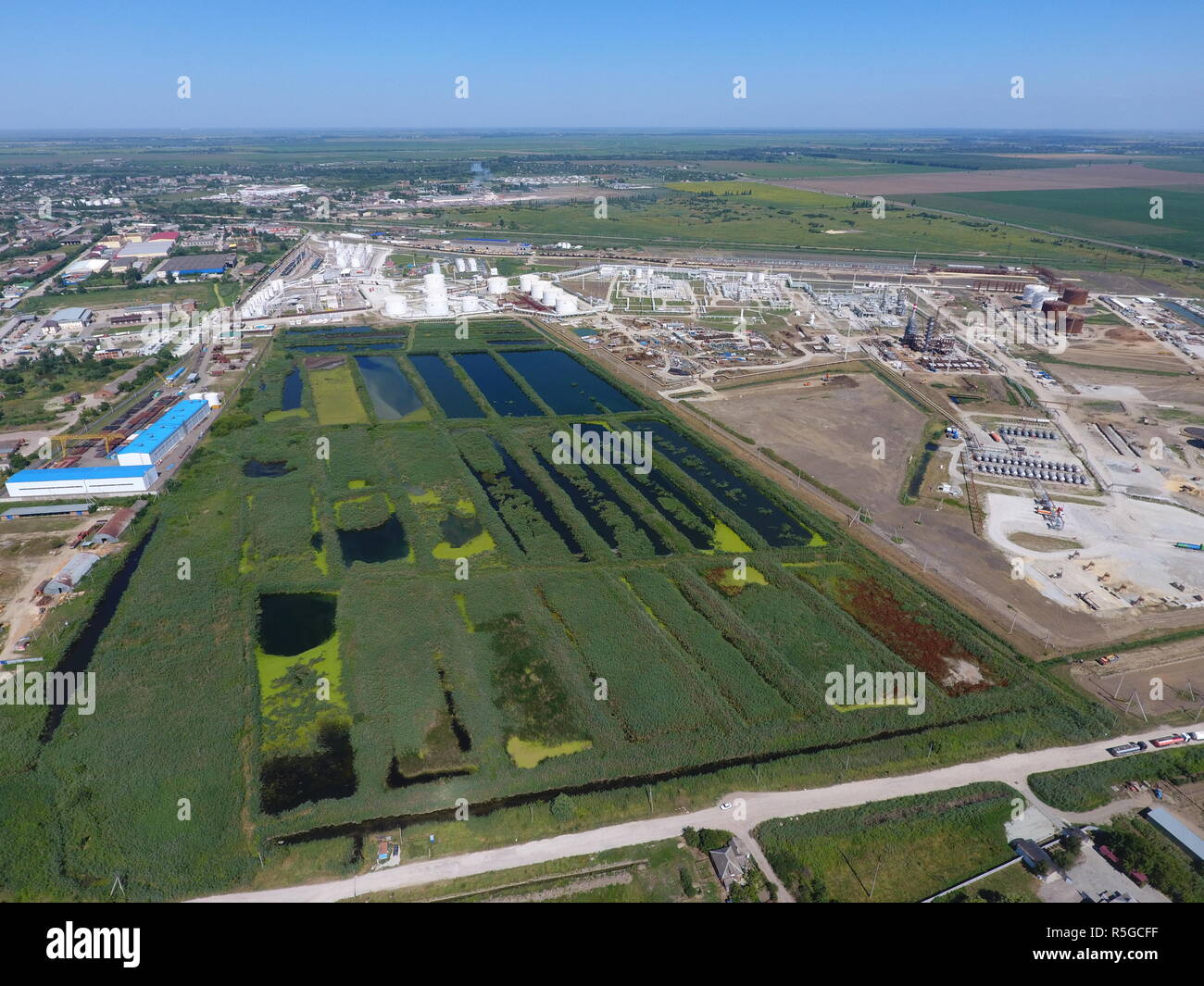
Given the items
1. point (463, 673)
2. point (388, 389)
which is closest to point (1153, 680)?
point (463, 673)

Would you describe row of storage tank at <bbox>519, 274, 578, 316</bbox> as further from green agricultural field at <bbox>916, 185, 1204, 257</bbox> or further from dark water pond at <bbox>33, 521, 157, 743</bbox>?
green agricultural field at <bbox>916, 185, 1204, 257</bbox>

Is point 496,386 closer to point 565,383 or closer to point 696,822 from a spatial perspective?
point 565,383

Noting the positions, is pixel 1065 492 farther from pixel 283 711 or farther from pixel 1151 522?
pixel 283 711

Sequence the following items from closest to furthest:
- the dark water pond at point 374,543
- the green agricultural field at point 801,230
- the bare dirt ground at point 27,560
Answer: the bare dirt ground at point 27,560
the dark water pond at point 374,543
the green agricultural field at point 801,230

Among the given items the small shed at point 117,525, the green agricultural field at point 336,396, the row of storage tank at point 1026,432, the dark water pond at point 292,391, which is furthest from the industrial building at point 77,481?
the row of storage tank at point 1026,432

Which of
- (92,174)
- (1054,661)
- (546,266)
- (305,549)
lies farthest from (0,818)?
(92,174)

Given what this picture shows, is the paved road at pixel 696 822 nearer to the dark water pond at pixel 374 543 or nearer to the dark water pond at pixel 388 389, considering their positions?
the dark water pond at pixel 374 543
